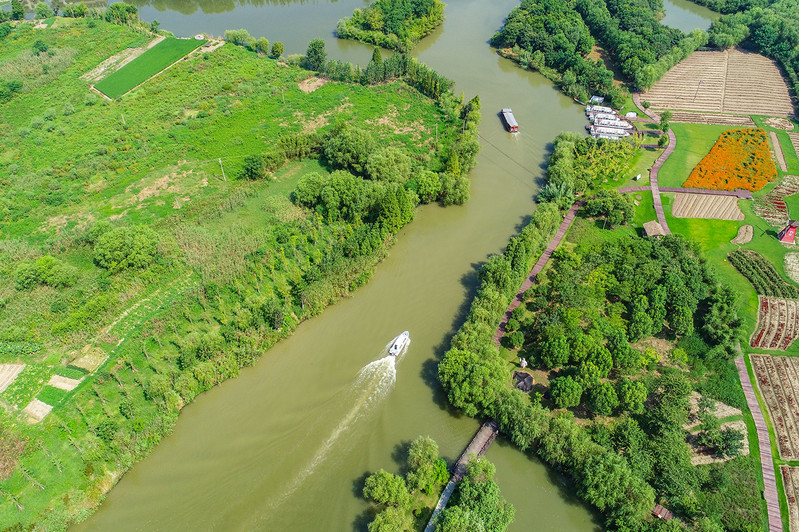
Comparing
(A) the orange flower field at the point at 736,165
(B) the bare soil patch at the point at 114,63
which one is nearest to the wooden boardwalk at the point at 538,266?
(A) the orange flower field at the point at 736,165

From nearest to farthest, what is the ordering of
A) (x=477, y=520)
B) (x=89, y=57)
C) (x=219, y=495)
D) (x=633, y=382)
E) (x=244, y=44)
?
(x=477, y=520), (x=219, y=495), (x=633, y=382), (x=89, y=57), (x=244, y=44)

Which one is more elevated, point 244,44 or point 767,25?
point 767,25

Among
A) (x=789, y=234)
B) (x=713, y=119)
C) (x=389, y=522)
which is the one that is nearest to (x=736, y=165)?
(x=713, y=119)

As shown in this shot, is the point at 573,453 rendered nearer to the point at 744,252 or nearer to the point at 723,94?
the point at 744,252

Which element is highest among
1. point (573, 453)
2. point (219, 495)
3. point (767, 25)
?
point (767, 25)

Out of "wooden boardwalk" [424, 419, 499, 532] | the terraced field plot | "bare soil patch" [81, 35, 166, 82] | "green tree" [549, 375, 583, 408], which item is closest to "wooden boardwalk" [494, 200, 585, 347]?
"green tree" [549, 375, 583, 408]

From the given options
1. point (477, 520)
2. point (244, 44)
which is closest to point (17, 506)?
point (477, 520)

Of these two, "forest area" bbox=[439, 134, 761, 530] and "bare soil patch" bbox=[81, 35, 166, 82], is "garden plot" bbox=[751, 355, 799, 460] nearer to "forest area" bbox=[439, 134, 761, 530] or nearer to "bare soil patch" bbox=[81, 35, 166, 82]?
"forest area" bbox=[439, 134, 761, 530]
